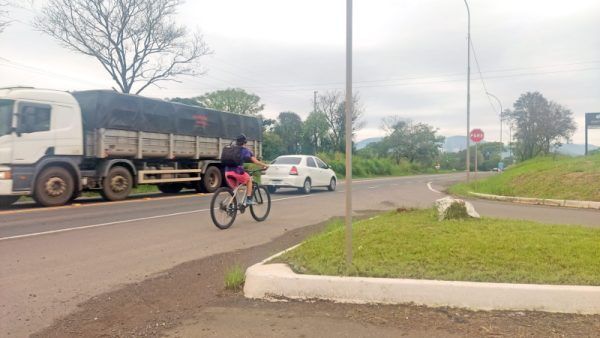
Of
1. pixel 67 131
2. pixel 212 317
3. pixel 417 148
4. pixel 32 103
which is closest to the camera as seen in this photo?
pixel 212 317

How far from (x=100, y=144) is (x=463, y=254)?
38.8 ft

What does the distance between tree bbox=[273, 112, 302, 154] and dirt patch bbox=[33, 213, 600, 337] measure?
162 ft

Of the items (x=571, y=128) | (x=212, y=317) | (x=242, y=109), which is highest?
(x=242, y=109)

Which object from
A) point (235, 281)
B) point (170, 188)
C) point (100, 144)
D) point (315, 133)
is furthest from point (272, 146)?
point (235, 281)

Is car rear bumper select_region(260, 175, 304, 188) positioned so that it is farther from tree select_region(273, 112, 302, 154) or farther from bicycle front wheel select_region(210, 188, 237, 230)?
A: tree select_region(273, 112, 302, 154)

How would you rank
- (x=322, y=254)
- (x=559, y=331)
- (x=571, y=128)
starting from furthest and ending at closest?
(x=571, y=128)
(x=322, y=254)
(x=559, y=331)

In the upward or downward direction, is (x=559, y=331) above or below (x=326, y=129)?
below

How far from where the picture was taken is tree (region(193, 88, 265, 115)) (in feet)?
245

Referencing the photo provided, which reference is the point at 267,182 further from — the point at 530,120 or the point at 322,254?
the point at 530,120

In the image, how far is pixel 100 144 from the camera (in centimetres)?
1431

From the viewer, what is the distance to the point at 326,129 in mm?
54500

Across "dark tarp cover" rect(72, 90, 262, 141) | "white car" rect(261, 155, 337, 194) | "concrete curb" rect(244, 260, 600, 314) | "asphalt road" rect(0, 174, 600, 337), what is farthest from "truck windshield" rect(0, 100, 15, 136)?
"concrete curb" rect(244, 260, 600, 314)

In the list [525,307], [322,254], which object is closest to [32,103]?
[322,254]

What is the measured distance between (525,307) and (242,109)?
73.9 meters
